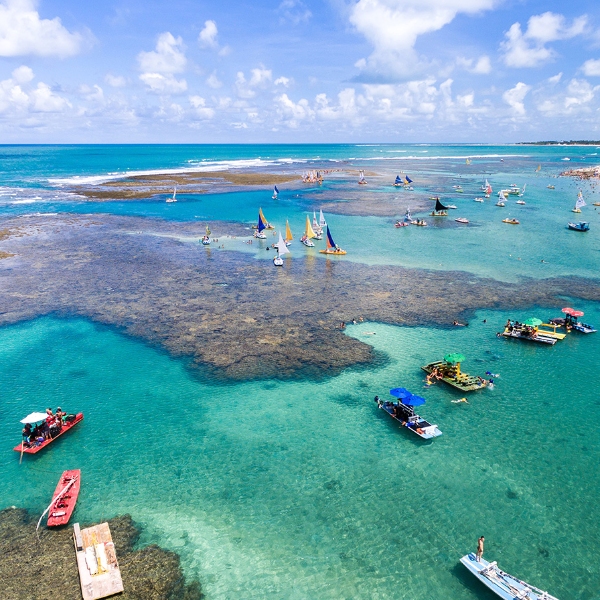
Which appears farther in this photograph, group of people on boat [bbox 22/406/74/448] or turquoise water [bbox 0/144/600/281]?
turquoise water [bbox 0/144/600/281]

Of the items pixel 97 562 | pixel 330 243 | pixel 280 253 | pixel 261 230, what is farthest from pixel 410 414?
pixel 261 230

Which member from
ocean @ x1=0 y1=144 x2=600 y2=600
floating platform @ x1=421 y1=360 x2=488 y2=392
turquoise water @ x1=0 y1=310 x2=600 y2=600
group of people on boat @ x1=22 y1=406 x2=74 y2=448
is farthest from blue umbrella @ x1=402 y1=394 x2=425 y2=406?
group of people on boat @ x1=22 y1=406 x2=74 y2=448

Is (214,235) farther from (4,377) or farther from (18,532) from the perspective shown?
(18,532)

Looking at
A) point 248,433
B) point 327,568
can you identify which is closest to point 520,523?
point 327,568

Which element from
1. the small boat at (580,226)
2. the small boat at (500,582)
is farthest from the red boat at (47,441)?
the small boat at (580,226)

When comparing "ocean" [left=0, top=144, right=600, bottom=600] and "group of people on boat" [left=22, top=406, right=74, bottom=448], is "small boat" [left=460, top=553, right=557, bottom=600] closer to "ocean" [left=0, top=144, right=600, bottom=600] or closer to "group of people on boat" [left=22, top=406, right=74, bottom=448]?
"ocean" [left=0, top=144, right=600, bottom=600]

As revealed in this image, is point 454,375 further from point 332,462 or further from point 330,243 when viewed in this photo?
point 330,243

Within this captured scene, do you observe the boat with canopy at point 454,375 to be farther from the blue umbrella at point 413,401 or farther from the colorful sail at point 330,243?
the colorful sail at point 330,243
